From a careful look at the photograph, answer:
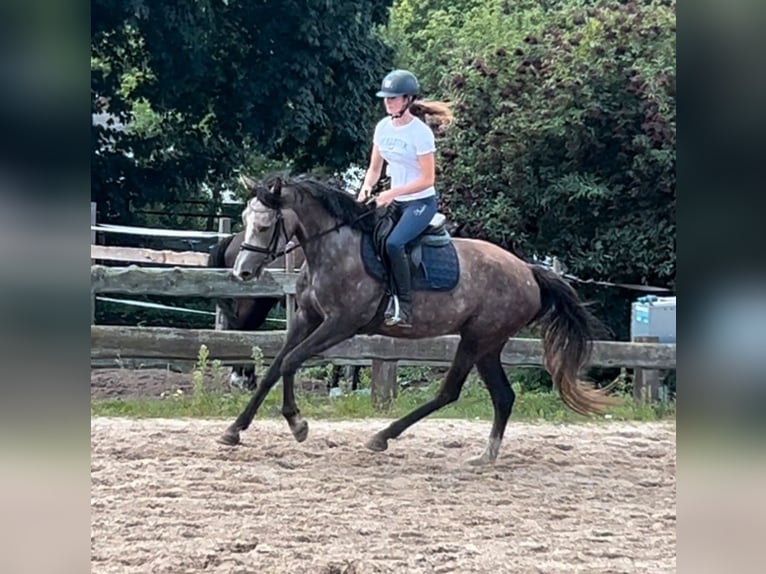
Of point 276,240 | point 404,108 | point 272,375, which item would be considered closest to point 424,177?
point 404,108

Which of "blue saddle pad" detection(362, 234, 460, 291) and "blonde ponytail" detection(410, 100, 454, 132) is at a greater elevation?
"blonde ponytail" detection(410, 100, 454, 132)

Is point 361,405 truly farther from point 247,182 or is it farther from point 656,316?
point 656,316

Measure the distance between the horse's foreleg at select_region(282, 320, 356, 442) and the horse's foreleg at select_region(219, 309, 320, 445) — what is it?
0.05 meters

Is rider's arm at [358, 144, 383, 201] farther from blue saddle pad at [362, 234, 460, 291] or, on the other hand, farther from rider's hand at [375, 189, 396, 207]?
blue saddle pad at [362, 234, 460, 291]

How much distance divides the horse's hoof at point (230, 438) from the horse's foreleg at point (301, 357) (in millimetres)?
224

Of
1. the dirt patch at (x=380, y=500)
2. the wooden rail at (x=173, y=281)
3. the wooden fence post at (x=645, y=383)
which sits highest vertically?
the wooden rail at (x=173, y=281)

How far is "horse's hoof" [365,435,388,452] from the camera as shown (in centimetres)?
426

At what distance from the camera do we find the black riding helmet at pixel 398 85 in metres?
3.85

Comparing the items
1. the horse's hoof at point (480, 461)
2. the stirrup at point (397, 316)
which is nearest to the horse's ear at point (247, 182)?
the stirrup at point (397, 316)

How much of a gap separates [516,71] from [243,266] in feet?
4.55

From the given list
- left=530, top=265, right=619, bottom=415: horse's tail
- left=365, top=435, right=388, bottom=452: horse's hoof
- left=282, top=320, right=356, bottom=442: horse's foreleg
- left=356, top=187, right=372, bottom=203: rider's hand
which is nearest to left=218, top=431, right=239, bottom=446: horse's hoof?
left=282, top=320, right=356, bottom=442: horse's foreleg

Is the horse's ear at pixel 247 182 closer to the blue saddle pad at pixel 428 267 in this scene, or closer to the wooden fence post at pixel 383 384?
the blue saddle pad at pixel 428 267

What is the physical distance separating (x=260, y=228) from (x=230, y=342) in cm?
55
